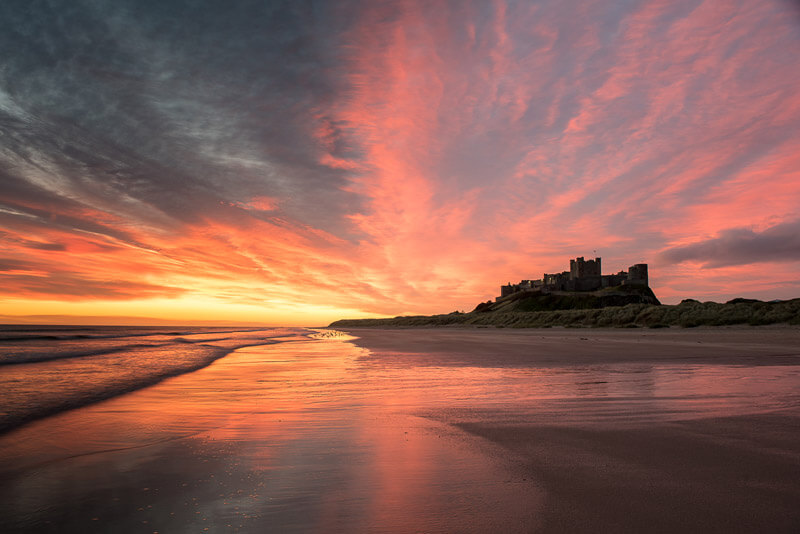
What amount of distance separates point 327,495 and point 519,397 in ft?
16.4

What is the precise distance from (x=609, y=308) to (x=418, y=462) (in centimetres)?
5947

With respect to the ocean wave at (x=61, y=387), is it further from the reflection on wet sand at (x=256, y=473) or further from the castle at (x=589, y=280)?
the castle at (x=589, y=280)

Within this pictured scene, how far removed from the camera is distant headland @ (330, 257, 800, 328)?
120 ft

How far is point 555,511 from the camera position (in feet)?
9.61

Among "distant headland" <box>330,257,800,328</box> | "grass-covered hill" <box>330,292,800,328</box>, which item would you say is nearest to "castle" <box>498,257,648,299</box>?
"distant headland" <box>330,257,800,328</box>

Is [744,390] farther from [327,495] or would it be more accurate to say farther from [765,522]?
[327,495]

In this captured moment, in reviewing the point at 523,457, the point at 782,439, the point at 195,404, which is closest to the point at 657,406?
the point at 782,439

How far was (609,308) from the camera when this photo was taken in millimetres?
56750

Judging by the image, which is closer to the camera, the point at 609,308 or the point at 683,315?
the point at 683,315

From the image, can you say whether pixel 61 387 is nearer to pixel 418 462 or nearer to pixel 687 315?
pixel 418 462

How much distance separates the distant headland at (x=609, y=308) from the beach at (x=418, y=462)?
117 ft

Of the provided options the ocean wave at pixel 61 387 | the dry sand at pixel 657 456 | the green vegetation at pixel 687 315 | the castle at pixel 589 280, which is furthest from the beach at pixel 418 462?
the castle at pixel 589 280

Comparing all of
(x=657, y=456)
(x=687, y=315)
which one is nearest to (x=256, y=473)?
(x=657, y=456)

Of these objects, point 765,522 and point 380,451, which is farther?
point 380,451
